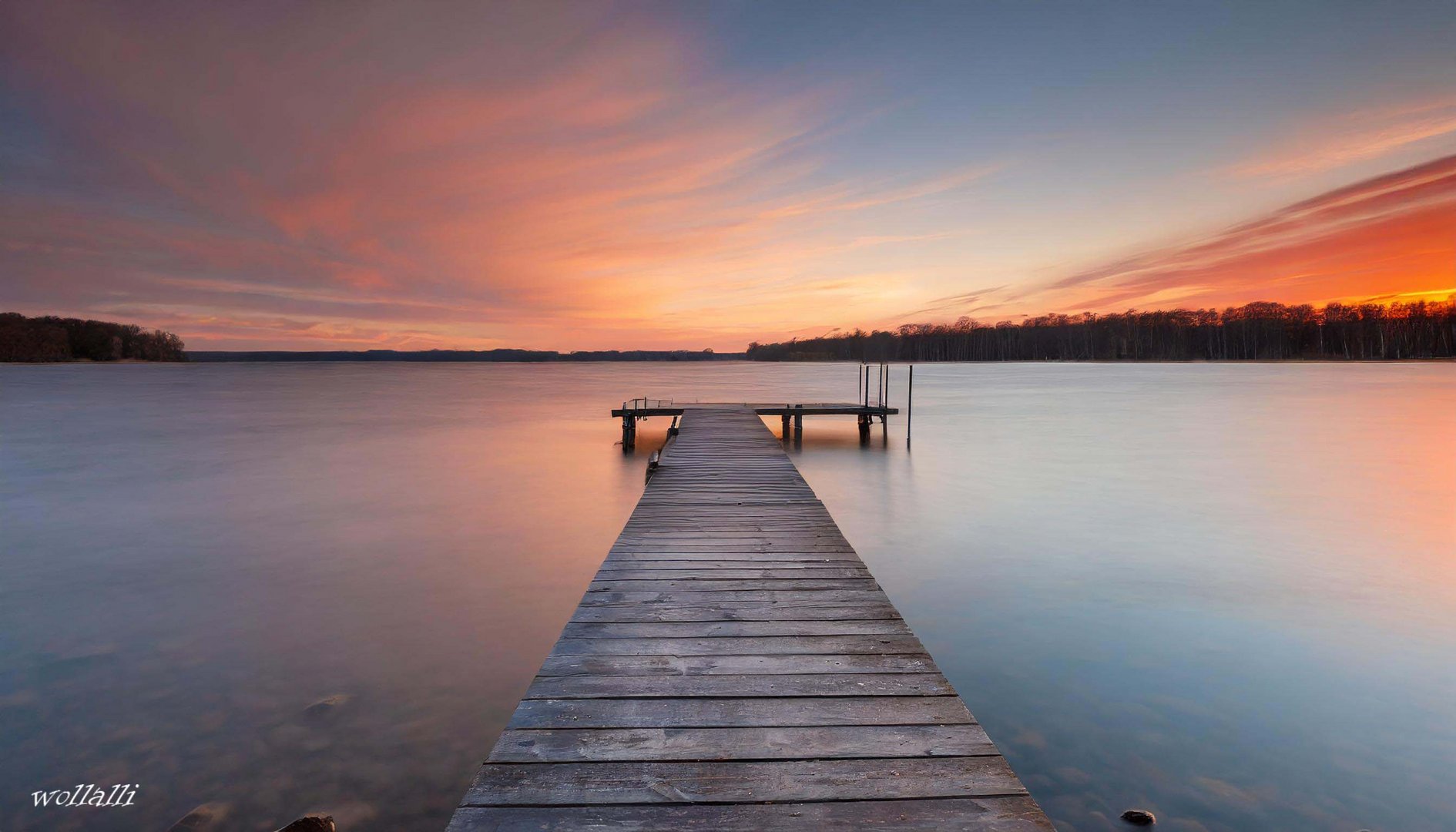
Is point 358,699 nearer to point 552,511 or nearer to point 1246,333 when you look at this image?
point 552,511

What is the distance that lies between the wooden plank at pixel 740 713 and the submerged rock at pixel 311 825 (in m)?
1.23

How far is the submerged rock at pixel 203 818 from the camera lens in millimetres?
3114

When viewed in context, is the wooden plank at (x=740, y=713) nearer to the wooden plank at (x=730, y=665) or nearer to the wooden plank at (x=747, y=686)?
the wooden plank at (x=747, y=686)

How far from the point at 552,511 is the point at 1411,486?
1629 cm

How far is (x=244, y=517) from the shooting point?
9742 millimetres

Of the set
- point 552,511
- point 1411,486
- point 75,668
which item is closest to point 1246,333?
point 1411,486

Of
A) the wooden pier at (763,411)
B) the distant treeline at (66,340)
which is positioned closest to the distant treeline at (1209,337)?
the wooden pier at (763,411)

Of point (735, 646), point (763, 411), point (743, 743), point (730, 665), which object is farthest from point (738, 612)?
point (763, 411)

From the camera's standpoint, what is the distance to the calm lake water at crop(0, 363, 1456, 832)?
11.7 feet

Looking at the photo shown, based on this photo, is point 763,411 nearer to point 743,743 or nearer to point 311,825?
point 311,825

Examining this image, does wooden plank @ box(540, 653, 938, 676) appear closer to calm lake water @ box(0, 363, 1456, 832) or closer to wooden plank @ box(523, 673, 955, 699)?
wooden plank @ box(523, 673, 955, 699)

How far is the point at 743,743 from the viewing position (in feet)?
7.44

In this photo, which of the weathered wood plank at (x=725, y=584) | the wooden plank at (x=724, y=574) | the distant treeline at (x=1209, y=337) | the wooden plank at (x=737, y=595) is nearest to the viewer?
the wooden plank at (x=737, y=595)
